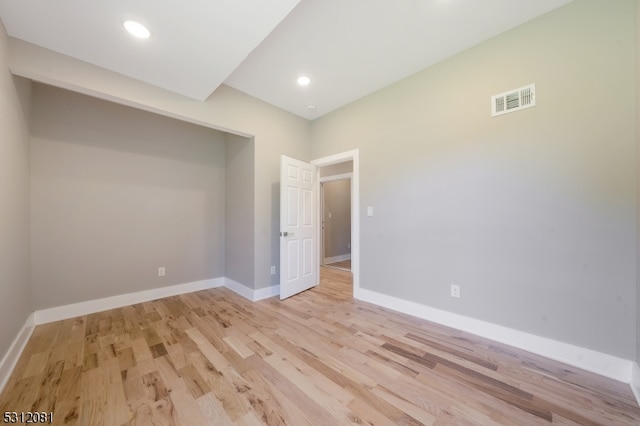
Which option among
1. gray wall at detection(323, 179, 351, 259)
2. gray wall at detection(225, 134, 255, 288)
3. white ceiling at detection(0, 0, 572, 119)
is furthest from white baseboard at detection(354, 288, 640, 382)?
gray wall at detection(323, 179, 351, 259)

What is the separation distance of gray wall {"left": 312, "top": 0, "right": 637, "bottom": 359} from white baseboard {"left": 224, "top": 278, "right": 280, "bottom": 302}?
64.3 inches

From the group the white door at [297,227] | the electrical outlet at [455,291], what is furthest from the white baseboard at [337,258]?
the electrical outlet at [455,291]

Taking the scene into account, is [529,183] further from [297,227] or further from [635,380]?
[297,227]

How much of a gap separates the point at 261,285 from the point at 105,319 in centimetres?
170

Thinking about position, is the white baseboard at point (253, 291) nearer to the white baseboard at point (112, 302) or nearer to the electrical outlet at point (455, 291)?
the white baseboard at point (112, 302)

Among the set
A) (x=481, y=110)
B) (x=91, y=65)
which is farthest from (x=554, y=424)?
(x=91, y=65)

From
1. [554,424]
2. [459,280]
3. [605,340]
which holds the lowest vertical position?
[554,424]

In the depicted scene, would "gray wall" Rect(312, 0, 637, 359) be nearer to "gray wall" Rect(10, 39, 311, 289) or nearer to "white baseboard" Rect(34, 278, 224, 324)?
"gray wall" Rect(10, 39, 311, 289)

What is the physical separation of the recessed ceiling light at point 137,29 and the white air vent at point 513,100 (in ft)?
9.63

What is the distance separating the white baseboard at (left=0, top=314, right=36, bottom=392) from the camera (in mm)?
1590

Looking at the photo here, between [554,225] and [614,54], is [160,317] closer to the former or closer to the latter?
[554,225]

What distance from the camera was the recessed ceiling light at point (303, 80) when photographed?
2771 millimetres

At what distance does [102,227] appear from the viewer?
2.84 meters

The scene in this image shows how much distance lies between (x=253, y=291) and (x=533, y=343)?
2.95 meters
